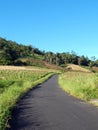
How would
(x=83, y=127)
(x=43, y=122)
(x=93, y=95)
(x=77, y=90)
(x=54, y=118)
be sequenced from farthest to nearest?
(x=77, y=90)
(x=93, y=95)
(x=54, y=118)
(x=43, y=122)
(x=83, y=127)

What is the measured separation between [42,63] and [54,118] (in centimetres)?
14662

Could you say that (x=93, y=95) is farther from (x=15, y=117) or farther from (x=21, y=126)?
(x=21, y=126)

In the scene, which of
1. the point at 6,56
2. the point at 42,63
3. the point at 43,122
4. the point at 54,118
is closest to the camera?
the point at 43,122

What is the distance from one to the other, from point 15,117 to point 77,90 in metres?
14.4

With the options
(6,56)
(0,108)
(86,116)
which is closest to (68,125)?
(86,116)

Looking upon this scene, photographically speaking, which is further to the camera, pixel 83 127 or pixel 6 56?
Answer: pixel 6 56

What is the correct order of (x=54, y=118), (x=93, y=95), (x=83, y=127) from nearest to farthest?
(x=83, y=127) < (x=54, y=118) < (x=93, y=95)

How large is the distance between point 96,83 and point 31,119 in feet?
51.2

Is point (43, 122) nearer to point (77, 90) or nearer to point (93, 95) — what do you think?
point (93, 95)

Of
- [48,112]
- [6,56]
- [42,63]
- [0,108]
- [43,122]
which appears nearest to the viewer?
[43,122]

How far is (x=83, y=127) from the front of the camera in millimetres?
13469

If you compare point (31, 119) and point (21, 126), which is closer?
point (21, 126)

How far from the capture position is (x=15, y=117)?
1605cm

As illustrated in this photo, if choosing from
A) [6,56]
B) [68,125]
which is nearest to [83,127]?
[68,125]
